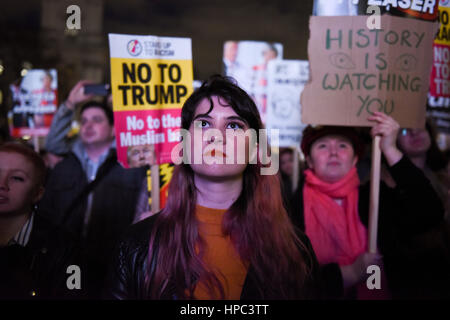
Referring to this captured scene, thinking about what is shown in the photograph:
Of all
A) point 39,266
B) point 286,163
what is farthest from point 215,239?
point 286,163

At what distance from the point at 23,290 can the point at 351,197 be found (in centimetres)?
182

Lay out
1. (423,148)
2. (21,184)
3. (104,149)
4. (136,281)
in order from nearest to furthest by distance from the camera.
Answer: (136,281)
(21,184)
(423,148)
(104,149)

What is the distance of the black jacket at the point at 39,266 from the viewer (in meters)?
1.68

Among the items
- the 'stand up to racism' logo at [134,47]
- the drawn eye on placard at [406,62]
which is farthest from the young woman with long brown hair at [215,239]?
the drawn eye on placard at [406,62]

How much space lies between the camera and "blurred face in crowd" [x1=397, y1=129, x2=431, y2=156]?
2906 millimetres

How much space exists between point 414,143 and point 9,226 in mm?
2613

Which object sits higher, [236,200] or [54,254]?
[236,200]

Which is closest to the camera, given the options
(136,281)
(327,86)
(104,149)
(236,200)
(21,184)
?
(136,281)

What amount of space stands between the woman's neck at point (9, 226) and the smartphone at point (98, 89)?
140 centimetres

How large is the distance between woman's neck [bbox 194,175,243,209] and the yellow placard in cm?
104

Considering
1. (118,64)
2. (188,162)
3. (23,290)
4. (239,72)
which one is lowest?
(23,290)

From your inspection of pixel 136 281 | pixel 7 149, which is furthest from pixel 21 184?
pixel 136 281

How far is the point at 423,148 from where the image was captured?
2906 millimetres

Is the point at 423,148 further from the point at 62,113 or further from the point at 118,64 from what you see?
the point at 62,113
